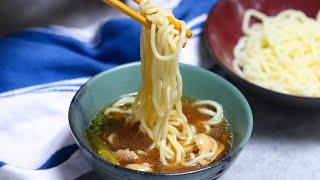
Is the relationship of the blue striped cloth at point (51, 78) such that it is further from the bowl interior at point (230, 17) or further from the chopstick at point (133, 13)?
the chopstick at point (133, 13)

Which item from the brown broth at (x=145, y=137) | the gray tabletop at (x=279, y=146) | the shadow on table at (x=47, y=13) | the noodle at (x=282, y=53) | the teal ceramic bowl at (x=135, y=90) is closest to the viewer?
the teal ceramic bowl at (x=135, y=90)

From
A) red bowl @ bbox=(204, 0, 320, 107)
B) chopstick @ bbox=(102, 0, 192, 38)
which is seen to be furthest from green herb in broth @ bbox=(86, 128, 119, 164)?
red bowl @ bbox=(204, 0, 320, 107)

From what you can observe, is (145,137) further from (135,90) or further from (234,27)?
(234,27)

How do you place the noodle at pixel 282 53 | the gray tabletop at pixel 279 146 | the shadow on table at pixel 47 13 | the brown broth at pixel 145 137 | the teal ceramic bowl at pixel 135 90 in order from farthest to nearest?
1. the shadow on table at pixel 47 13
2. the noodle at pixel 282 53
3. the gray tabletop at pixel 279 146
4. the brown broth at pixel 145 137
5. the teal ceramic bowl at pixel 135 90

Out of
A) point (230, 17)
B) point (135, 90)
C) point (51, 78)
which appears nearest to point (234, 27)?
point (230, 17)

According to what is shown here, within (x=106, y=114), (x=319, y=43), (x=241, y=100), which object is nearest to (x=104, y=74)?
(x=106, y=114)

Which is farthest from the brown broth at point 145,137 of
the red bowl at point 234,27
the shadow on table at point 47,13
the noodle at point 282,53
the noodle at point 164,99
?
the shadow on table at point 47,13

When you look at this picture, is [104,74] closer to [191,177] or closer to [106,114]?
[106,114]
